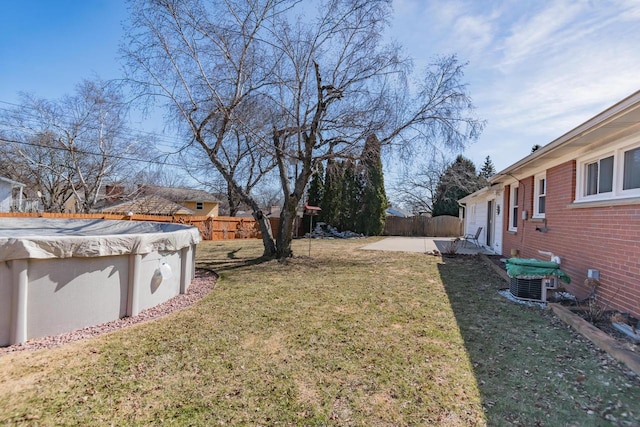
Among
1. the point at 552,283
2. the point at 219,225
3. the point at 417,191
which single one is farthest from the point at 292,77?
the point at 417,191

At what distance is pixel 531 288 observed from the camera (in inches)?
201

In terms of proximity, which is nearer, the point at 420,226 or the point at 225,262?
the point at 225,262

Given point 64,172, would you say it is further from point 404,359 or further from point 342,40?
point 404,359

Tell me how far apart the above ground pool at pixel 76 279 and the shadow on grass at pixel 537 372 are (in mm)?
4040

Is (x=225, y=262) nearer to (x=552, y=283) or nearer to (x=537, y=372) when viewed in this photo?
(x=552, y=283)

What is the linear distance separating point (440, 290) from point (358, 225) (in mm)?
15755

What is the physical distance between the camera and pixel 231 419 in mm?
2148

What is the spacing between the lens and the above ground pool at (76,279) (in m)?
3.22

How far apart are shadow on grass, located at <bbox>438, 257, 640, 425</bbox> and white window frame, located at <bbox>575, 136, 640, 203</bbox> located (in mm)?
1831

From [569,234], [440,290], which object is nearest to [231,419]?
[440,290]

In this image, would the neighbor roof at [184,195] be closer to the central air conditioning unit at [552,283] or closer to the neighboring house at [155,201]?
the neighboring house at [155,201]

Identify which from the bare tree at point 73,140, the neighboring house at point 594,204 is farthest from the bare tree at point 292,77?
the bare tree at point 73,140

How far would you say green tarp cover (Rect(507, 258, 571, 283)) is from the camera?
16.2 ft

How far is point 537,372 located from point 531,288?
107 inches
